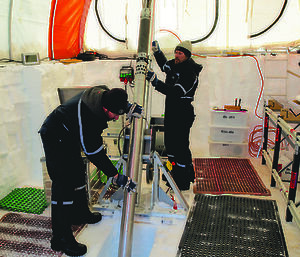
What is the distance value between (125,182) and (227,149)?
271 cm

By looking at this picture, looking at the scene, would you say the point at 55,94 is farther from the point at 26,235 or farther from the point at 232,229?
the point at 232,229

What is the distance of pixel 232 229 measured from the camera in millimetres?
2830

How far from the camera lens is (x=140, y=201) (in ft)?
10.7

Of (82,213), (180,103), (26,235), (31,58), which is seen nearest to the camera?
(26,235)

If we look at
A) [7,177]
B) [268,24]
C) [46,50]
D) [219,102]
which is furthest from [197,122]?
[7,177]

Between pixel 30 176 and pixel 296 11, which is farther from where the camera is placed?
pixel 296 11

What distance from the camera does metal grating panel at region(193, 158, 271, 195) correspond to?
360 centimetres

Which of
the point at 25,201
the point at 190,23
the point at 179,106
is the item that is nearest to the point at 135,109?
the point at 179,106

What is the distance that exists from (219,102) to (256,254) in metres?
2.77

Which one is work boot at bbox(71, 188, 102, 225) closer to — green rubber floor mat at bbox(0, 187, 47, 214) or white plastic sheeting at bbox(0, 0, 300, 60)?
green rubber floor mat at bbox(0, 187, 47, 214)

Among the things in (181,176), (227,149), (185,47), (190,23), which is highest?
(190,23)

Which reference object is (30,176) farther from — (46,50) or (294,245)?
(294,245)

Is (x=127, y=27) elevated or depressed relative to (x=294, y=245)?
elevated

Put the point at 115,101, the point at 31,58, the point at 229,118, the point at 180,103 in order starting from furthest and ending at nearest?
the point at 229,118, the point at 31,58, the point at 180,103, the point at 115,101
